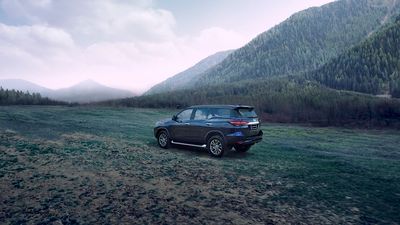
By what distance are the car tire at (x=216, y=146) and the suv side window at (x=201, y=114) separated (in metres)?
0.93

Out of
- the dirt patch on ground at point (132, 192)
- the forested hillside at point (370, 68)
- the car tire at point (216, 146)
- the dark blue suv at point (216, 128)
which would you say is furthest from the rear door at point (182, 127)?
the forested hillside at point (370, 68)

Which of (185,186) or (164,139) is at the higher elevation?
(164,139)

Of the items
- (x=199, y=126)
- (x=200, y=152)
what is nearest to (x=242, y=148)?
(x=200, y=152)

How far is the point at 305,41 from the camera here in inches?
6639

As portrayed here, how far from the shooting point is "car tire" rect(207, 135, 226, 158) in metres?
11.7

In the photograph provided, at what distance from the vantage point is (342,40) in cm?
16562

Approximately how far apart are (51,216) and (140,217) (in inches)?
65.7

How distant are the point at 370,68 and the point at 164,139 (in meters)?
103

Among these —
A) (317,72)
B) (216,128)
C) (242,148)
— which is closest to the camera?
(216,128)

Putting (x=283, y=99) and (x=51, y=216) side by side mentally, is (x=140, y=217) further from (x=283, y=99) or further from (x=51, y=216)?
(x=283, y=99)

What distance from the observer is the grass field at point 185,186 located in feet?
20.1

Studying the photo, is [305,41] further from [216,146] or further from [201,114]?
[216,146]

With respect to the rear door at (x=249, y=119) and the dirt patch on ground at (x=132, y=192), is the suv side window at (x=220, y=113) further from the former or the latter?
the dirt patch on ground at (x=132, y=192)

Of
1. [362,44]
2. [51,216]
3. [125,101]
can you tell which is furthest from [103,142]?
[362,44]
